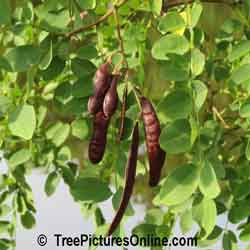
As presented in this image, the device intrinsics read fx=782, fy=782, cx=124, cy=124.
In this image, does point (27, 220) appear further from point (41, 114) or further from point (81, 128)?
point (81, 128)

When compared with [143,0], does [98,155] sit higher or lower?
lower

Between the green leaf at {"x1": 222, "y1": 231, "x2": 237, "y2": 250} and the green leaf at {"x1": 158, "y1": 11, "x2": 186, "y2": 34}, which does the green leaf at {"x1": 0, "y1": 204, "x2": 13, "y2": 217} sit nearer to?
the green leaf at {"x1": 222, "y1": 231, "x2": 237, "y2": 250}

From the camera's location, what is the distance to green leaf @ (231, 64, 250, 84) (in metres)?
0.89

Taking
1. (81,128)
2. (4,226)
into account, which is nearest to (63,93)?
(81,128)

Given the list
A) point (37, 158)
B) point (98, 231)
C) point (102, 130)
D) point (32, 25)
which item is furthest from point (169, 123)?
point (37, 158)

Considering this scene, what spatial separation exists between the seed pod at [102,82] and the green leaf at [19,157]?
1.41ft

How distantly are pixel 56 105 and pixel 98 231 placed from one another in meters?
0.18

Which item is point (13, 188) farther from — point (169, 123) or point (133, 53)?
point (169, 123)

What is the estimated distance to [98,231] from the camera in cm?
107

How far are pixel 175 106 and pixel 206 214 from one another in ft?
0.40

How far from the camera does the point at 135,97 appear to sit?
0.92 m

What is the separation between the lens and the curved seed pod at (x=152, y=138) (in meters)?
0.77

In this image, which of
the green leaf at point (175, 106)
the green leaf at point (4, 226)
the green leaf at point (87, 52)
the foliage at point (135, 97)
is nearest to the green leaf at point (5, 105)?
the foliage at point (135, 97)

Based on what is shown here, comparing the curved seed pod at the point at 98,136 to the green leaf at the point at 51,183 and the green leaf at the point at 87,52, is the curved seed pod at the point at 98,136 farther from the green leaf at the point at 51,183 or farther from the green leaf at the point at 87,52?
the green leaf at the point at 51,183
